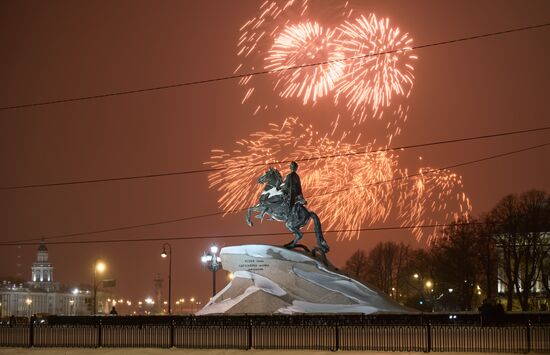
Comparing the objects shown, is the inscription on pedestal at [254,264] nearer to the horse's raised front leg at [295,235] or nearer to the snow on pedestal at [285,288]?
the snow on pedestal at [285,288]

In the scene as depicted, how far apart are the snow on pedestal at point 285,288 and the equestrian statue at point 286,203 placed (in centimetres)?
159

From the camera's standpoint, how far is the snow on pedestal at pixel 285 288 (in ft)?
149

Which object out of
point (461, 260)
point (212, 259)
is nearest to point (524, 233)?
point (461, 260)

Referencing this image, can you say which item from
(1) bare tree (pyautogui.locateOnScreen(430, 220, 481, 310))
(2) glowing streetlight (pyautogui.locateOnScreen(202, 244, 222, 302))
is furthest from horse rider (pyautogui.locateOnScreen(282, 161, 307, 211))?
(1) bare tree (pyautogui.locateOnScreen(430, 220, 481, 310))

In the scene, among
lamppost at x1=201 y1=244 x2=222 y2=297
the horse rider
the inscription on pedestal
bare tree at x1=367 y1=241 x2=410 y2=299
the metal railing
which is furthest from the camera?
bare tree at x1=367 y1=241 x2=410 y2=299

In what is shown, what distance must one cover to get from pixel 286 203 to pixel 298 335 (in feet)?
51.3

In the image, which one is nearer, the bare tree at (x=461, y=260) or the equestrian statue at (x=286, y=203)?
the equestrian statue at (x=286, y=203)

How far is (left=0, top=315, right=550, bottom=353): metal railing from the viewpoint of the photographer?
102 feet

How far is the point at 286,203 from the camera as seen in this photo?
48.0 m

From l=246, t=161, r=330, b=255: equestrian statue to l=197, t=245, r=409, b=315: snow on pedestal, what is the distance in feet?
5.23

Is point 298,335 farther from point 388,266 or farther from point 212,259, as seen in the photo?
point 388,266

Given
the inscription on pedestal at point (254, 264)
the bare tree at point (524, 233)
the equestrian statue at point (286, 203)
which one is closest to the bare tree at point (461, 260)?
the bare tree at point (524, 233)

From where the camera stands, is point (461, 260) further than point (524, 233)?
Yes

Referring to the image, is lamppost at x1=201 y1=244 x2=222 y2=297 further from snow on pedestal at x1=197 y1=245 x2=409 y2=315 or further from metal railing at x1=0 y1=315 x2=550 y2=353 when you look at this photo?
metal railing at x1=0 y1=315 x2=550 y2=353
